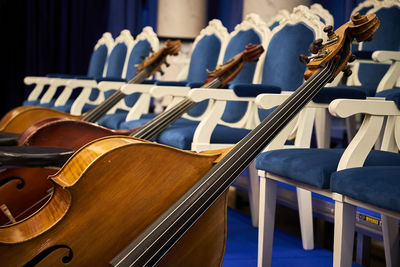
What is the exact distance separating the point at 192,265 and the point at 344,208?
43 centimetres

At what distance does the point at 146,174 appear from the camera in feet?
3.75

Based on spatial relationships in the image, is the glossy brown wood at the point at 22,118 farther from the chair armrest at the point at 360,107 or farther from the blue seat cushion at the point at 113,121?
the chair armrest at the point at 360,107

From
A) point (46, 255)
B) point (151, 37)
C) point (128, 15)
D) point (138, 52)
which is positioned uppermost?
point (128, 15)

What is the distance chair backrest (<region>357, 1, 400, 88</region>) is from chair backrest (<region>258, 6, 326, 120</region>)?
648 millimetres

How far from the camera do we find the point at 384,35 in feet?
9.53

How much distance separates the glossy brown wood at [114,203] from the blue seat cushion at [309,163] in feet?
1.12

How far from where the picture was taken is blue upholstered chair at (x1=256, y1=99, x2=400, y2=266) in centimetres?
136

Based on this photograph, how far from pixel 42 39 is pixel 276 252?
4859 mm

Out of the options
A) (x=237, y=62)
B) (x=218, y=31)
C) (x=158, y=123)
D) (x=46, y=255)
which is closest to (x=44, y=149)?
(x=158, y=123)

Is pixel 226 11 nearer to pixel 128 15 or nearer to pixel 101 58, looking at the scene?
pixel 128 15

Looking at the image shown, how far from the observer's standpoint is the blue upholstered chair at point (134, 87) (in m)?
2.93

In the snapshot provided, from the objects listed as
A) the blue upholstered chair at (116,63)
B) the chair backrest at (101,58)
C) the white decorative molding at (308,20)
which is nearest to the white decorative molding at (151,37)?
the blue upholstered chair at (116,63)

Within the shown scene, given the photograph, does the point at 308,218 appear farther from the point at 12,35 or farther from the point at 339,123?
the point at 12,35

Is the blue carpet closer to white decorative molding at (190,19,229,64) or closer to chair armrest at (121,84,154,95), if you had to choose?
chair armrest at (121,84,154,95)
